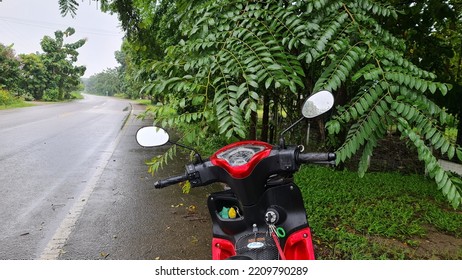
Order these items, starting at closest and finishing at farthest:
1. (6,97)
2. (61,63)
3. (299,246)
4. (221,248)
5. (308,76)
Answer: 1. (299,246)
2. (221,248)
3. (308,76)
4. (61,63)
5. (6,97)

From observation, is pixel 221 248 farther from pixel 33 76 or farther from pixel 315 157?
pixel 33 76

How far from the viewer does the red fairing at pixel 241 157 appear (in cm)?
147

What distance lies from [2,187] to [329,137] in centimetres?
472

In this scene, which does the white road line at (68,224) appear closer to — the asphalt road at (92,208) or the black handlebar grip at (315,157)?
the asphalt road at (92,208)

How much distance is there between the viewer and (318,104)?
4.81 ft

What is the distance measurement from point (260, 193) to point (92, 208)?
11.1 ft

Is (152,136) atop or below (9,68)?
below

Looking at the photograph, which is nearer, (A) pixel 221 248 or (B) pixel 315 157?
(B) pixel 315 157

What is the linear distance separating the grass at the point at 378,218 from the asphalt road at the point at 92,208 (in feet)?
4.24

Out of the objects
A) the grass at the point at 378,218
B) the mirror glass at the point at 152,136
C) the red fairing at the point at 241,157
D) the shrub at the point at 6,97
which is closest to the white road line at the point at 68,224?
the mirror glass at the point at 152,136

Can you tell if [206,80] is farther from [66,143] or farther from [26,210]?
[66,143]

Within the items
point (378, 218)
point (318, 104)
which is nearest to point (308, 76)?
point (318, 104)

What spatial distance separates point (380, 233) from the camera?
3.51 m

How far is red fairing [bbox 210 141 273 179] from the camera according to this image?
4.82 feet
